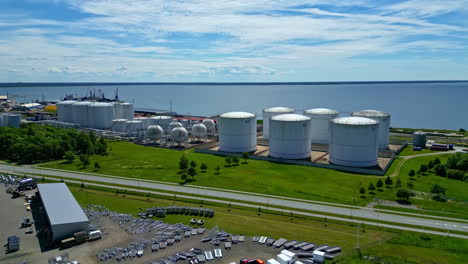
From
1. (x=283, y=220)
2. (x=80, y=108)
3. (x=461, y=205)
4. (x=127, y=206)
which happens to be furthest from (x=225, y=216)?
(x=80, y=108)

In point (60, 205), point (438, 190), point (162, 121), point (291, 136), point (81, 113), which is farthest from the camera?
point (81, 113)

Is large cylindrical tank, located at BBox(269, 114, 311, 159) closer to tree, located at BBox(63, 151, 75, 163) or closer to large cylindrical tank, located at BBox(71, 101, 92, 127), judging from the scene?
tree, located at BBox(63, 151, 75, 163)

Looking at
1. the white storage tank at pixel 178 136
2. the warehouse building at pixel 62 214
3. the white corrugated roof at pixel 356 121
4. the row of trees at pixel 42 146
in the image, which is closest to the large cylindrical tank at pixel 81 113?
the row of trees at pixel 42 146

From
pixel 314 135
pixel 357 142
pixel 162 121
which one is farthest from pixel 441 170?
pixel 162 121

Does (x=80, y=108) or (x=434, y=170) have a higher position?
(x=80, y=108)

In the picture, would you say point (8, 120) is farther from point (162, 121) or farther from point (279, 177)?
point (279, 177)

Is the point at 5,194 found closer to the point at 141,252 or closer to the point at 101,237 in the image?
the point at 101,237
